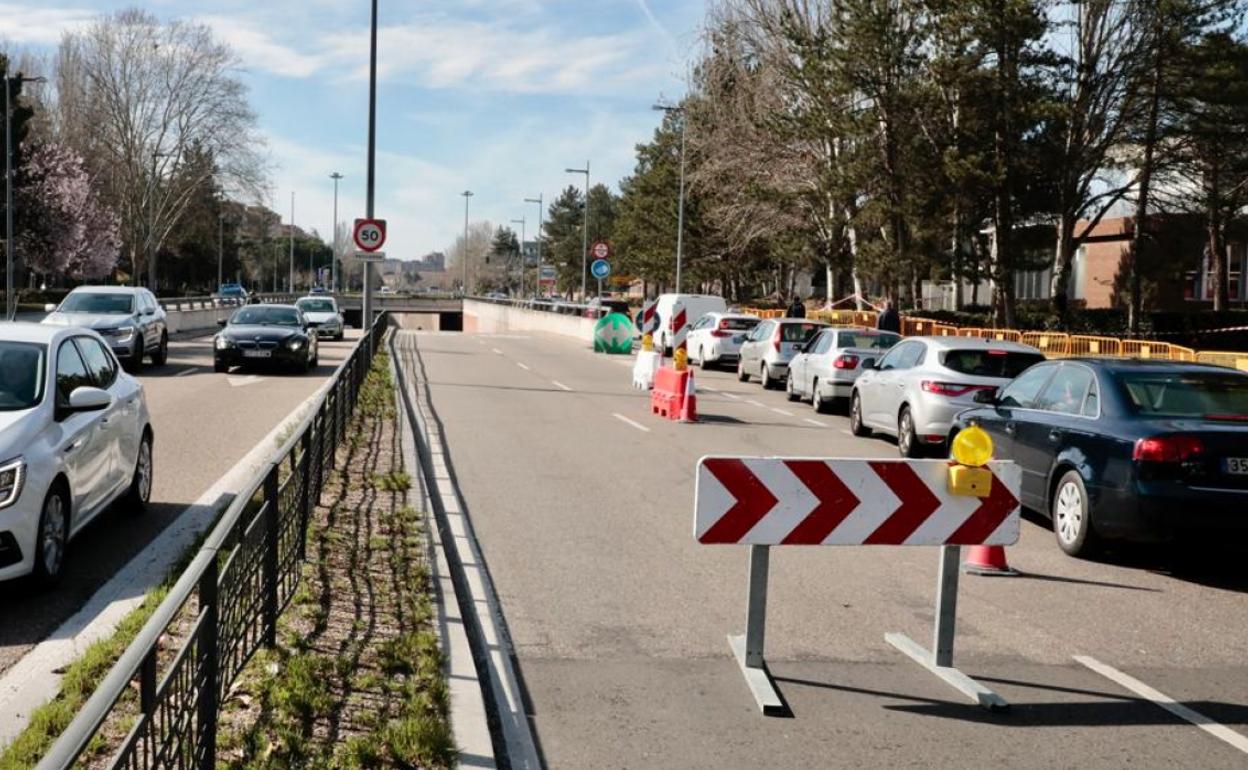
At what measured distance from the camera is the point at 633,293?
482 ft

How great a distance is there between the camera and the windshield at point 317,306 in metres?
43.8

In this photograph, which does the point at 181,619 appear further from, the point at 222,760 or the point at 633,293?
the point at 633,293

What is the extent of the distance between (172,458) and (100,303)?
14.1m

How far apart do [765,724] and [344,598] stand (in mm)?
2678

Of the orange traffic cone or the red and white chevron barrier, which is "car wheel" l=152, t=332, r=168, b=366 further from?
the red and white chevron barrier

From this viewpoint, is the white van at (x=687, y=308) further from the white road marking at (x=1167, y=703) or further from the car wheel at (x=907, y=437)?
the white road marking at (x=1167, y=703)

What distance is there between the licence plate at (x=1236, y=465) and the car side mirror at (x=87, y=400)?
7.18 meters

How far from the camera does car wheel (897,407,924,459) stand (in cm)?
1500

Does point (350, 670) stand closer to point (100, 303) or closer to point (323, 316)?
point (100, 303)

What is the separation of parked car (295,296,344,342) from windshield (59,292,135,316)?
15646 mm

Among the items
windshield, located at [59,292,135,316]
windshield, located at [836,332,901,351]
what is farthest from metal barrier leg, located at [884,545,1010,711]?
windshield, located at [59,292,135,316]

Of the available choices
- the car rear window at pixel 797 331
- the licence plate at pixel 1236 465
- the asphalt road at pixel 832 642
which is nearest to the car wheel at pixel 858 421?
the asphalt road at pixel 832 642

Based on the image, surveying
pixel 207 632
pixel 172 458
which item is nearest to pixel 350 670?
pixel 207 632

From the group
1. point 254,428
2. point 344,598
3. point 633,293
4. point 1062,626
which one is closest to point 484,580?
point 344,598
